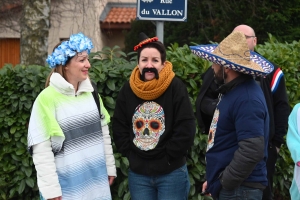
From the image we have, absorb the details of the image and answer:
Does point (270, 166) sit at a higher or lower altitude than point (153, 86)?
lower

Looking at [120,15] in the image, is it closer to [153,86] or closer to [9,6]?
[9,6]

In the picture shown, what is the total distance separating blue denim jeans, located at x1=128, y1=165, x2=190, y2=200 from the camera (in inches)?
170

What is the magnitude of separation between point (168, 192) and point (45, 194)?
40.1 inches

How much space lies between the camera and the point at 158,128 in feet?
14.2

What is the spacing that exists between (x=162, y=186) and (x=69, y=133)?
0.91 metres

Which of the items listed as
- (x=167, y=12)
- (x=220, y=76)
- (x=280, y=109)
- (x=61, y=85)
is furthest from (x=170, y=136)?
(x=167, y=12)

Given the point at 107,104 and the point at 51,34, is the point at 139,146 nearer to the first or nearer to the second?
the point at 107,104

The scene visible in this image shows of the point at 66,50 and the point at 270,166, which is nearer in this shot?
the point at 66,50

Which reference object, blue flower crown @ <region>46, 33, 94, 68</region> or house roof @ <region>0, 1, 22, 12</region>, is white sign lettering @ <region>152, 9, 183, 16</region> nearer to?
blue flower crown @ <region>46, 33, 94, 68</region>

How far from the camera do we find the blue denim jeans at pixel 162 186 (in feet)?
14.2

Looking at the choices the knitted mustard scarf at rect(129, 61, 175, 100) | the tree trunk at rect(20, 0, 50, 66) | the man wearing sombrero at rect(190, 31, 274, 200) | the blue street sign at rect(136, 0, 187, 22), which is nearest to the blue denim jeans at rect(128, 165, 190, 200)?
the man wearing sombrero at rect(190, 31, 274, 200)

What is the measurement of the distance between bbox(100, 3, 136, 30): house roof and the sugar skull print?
1380 cm

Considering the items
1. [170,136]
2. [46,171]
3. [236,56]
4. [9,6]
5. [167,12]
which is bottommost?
[46,171]

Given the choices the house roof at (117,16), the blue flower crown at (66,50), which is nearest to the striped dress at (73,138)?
the blue flower crown at (66,50)
